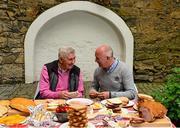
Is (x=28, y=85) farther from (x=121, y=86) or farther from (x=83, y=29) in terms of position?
(x=121, y=86)

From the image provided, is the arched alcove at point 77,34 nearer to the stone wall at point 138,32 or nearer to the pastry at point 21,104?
the stone wall at point 138,32

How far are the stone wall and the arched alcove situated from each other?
13cm

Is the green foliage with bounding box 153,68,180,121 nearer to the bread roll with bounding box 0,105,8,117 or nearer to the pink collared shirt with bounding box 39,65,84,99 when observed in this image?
the pink collared shirt with bounding box 39,65,84,99

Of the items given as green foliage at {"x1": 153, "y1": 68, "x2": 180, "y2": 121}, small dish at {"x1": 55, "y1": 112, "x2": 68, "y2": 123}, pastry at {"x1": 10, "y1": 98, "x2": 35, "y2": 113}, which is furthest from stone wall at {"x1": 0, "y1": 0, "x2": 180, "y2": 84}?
small dish at {"x1": 55, "y1": 112, "x2": 68, "y2": 123}

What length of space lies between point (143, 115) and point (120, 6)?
431 cm

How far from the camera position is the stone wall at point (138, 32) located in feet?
20.9

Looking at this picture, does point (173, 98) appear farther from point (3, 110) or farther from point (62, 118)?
point (3, 110)

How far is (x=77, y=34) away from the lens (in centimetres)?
684

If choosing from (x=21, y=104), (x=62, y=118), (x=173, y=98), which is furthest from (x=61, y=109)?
(x=173, y=98)

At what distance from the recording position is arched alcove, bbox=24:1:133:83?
646 cm

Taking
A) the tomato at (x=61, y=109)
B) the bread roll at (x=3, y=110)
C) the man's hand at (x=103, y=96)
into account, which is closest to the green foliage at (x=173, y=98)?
the man's hand at (x=103, y=96)

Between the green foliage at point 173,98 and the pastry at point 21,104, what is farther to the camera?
the green foliage at point 173,98

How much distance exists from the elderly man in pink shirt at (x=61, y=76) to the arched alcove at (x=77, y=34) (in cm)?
295

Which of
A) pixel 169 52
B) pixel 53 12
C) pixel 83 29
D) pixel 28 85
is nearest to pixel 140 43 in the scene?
pixel 169 52
